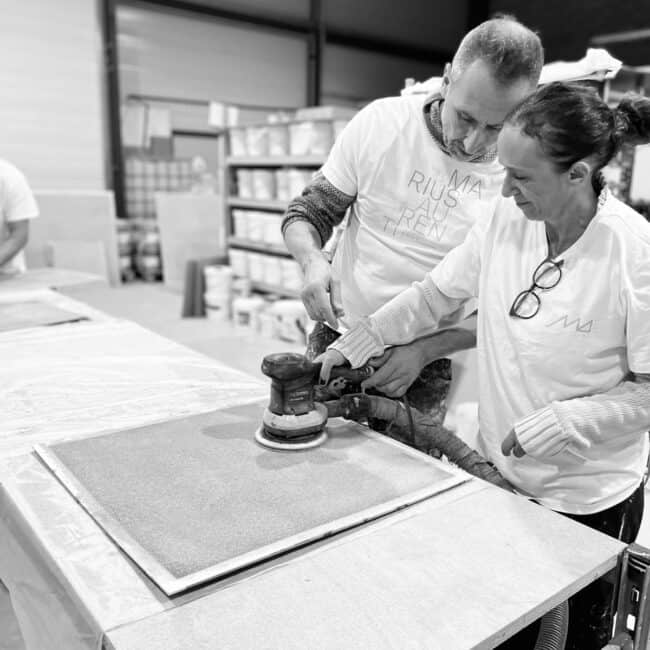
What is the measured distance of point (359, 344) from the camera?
1.45 m

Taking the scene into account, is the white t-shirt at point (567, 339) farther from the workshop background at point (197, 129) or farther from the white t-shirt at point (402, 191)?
the workshop background at point (197, 129)

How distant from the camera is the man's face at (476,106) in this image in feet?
4.40

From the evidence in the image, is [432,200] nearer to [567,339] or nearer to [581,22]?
[567,339]

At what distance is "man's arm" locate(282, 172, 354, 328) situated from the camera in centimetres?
158

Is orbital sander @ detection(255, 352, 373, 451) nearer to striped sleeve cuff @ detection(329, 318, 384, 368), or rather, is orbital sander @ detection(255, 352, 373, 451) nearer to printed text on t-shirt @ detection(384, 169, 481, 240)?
striped sleeve cuff @ detection(329, 318, 384, 368)

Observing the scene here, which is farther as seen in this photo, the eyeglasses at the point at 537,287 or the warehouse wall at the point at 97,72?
the warehouse wall at the point at 97,72

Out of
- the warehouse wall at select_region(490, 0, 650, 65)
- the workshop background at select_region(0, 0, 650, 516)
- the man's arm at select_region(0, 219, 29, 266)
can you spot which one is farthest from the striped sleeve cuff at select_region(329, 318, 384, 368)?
the warehouse wall at select_region(490, 0, 650, 65)

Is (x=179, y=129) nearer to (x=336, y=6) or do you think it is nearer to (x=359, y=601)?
(x=336, y=6)

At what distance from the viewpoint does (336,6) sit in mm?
8820

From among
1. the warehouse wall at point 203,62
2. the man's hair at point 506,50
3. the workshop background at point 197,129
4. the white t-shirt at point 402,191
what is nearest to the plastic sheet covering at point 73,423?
the white t-shirt at point 402,191

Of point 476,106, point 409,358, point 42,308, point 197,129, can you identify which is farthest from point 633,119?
point 197,129

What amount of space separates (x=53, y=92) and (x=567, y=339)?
21.7 ft

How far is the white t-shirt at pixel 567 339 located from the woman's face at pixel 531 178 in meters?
0.08

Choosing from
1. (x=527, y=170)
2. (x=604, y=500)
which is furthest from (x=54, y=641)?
(x=527, y=170)
